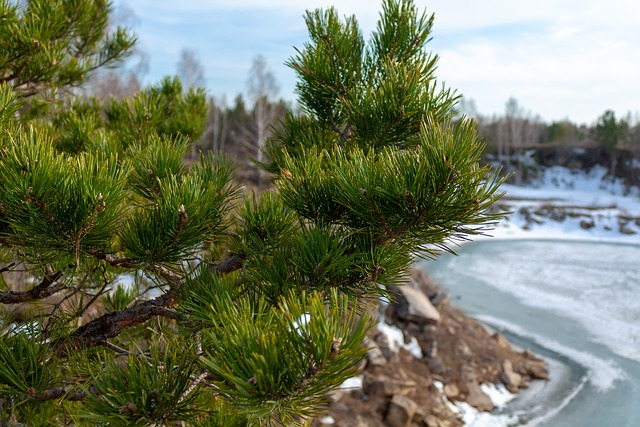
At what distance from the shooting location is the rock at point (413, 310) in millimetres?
→ 9000

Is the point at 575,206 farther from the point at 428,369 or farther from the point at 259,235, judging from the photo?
the point at 259,235

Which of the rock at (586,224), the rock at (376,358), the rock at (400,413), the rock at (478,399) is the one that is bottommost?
the rock at (586,224)

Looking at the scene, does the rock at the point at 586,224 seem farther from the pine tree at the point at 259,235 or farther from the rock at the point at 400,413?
the pine tree at the point at 259,235

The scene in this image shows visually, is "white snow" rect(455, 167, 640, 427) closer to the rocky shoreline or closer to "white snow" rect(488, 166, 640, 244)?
"white snow" rect(488, 166, 640, 244)

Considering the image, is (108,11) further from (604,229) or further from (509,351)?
(604,229)

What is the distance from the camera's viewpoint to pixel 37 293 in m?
1.82

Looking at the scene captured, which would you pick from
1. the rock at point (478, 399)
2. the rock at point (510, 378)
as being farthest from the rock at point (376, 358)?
the rock at point (510, 378)

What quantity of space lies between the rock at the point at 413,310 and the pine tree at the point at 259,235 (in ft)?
24.5

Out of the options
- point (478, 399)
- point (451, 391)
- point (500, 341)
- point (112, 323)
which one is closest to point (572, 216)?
point (500, 341)

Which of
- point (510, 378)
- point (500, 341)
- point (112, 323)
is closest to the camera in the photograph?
point (112, 323)

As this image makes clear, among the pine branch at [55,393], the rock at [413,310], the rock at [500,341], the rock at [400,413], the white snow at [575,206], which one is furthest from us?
the white snow at [575,206]

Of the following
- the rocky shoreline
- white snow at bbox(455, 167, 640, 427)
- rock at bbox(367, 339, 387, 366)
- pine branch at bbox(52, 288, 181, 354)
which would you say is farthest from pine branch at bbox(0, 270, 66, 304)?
white snow at bbox(455, 167, 640, 427)

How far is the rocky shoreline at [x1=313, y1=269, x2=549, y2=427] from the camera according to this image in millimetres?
6703

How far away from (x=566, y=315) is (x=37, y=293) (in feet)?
42.6
